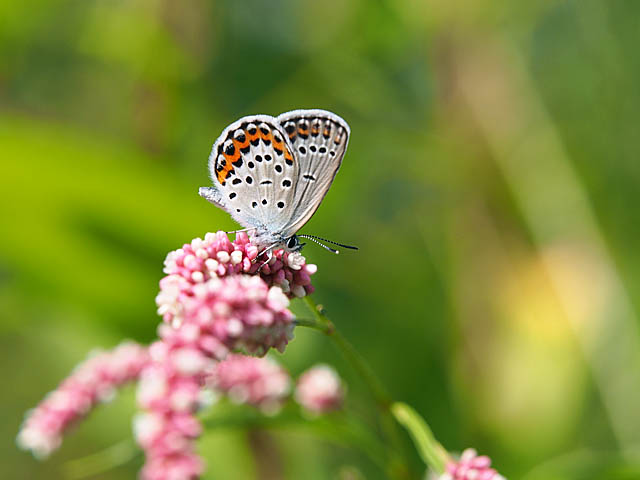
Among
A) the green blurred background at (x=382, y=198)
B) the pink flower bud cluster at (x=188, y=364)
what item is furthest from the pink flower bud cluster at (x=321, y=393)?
the green blurred background at (x=382, y=198)

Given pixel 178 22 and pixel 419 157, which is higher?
pixel 178 22

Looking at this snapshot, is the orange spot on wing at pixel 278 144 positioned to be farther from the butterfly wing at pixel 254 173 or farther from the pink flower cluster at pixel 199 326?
the pink flower cluster at pixel 199 326

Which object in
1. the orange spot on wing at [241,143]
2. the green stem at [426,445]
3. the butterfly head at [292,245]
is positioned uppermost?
the orange spot on wing at [241,143]

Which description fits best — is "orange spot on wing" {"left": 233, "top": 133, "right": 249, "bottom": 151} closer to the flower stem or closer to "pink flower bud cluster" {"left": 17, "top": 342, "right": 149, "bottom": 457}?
the flower stem

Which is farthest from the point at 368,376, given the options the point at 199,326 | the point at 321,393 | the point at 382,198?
the point at 382,198

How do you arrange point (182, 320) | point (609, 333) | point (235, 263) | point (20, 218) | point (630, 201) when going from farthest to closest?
point (630, 201) < point (609, 333) < point (20, 218) < point (235, 263) < point (182, 320)

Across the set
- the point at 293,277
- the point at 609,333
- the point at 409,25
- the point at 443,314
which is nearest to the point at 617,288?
the point at 609,333

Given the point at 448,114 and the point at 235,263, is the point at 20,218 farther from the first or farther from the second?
the point at 448,114
